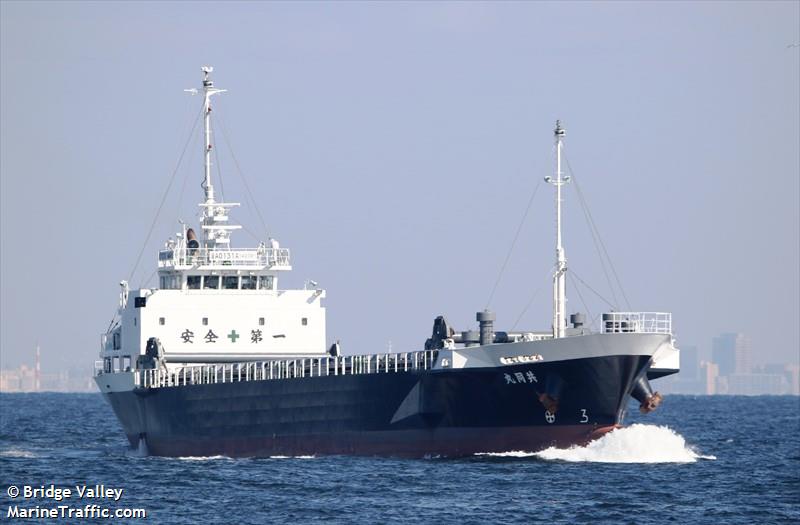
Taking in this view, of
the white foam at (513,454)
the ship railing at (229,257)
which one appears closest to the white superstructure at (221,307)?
the ship railing at (229,257)

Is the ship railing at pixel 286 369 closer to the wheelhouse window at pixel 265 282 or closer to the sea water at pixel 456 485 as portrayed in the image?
the sea water at pixel 456 485

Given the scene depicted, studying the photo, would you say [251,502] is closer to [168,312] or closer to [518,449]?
[518,449]

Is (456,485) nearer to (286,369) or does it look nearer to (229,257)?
(286,369)

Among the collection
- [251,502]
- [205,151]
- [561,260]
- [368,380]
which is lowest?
[251,502]

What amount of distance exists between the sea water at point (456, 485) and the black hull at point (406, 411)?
81cm

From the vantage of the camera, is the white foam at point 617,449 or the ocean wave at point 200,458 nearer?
the white foam at point 617,449

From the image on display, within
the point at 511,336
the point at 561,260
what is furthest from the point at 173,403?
the point at 561,260

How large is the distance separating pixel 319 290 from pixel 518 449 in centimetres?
1781

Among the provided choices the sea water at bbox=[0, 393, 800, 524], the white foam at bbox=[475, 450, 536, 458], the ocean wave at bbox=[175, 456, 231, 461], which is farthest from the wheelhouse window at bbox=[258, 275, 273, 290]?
the white foam at bbox=[475, 450, 536, 458]

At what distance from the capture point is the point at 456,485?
4912 cm

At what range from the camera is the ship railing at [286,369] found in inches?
2307

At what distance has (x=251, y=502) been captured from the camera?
47.0 m

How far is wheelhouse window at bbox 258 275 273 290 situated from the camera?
7156 centimetres

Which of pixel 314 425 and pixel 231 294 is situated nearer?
pixel 314 425
